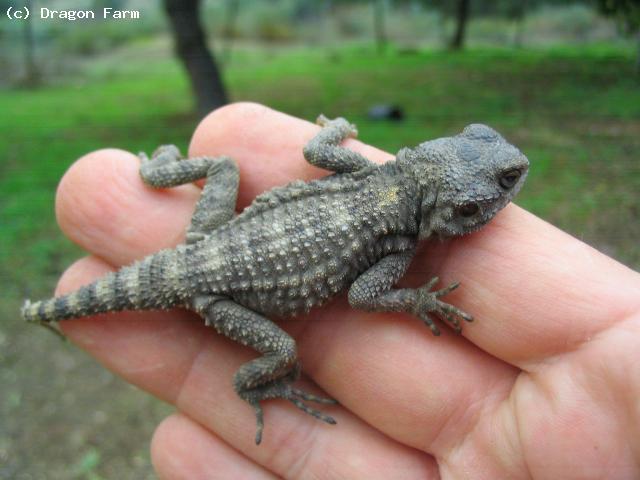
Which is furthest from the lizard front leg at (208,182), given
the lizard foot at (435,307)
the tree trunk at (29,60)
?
the tree trunk at (29,60)

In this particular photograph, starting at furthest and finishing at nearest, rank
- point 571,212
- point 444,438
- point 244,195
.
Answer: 1. point 571,212
2. point 244,195
3. point 444,438

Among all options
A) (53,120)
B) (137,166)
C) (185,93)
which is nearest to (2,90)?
(53,120)

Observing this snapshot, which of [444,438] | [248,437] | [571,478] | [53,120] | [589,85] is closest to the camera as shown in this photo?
[571,478]

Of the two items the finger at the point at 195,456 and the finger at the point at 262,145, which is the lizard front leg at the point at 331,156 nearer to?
the finger at the point at 262,145

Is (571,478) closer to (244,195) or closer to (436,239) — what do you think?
(436,239)

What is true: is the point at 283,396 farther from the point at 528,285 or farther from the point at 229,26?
the point at 229,26

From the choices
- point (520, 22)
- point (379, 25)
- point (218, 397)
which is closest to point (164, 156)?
point (218, 397)

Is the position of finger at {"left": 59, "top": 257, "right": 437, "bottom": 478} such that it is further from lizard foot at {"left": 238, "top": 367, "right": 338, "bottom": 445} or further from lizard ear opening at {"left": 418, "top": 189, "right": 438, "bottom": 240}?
lizard ear opening at {"left": 418, "top": 189, "right": 438, "bottom": 240}
